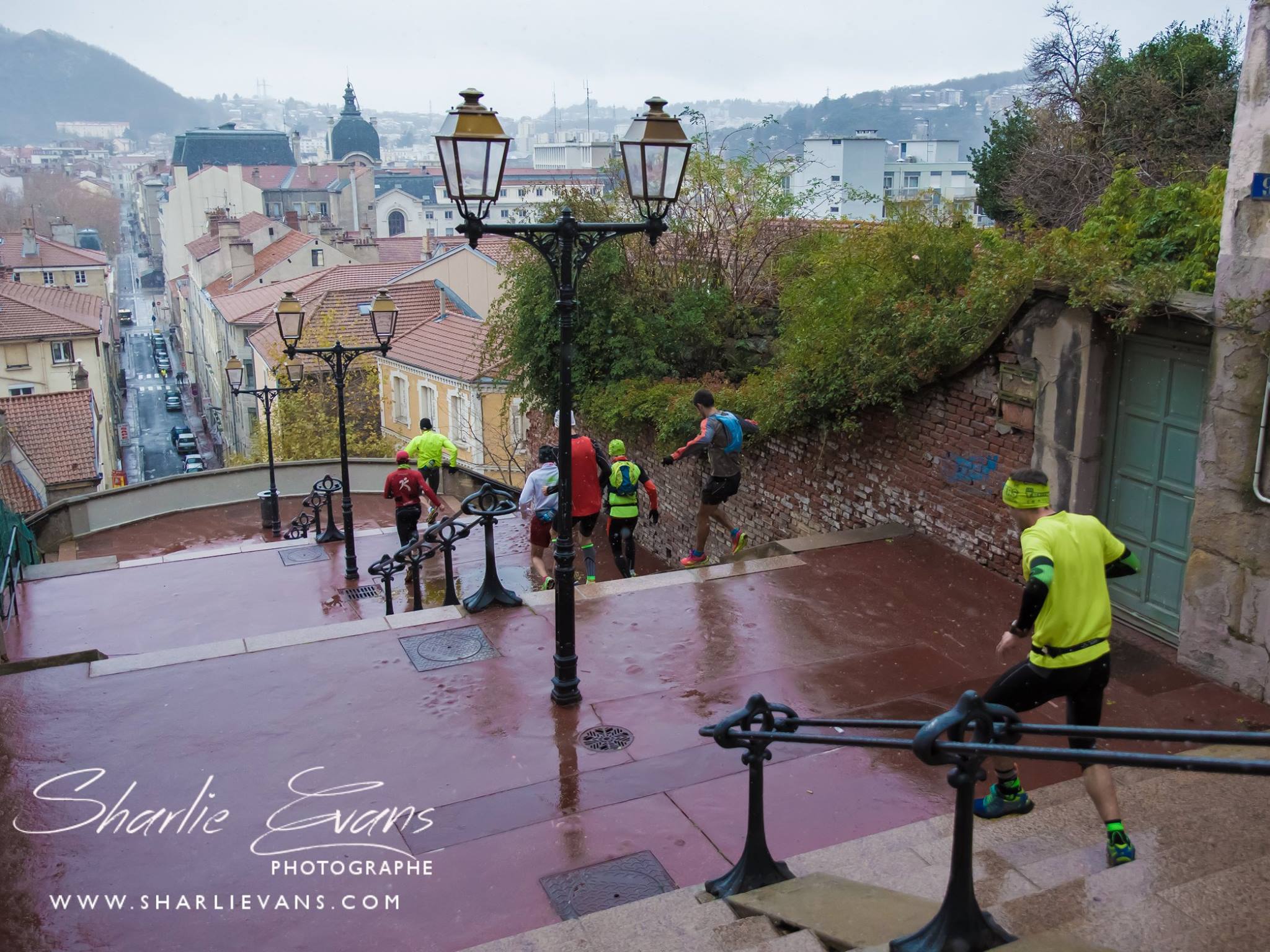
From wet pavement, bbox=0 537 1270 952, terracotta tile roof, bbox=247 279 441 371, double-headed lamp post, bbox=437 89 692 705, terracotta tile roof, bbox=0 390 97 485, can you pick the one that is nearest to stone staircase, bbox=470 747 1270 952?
wet pavement, bbox=0 537 1270 952

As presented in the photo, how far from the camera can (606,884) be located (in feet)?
16.5

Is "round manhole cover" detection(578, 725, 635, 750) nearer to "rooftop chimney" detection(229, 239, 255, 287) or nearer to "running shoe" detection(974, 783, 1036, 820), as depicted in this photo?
"running shoe" detection(974, 783, 1036, 820)

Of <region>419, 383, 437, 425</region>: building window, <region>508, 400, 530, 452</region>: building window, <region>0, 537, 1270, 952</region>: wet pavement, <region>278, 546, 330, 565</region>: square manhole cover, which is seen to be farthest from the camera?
<region>419, 383, 437, 425</region>: building window

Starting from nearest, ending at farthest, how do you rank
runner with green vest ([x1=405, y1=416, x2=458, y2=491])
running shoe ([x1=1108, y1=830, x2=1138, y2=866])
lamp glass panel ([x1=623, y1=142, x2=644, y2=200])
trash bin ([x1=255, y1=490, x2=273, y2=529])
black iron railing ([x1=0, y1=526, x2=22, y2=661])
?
1. running shoe ([x1=1108, y1=830, x2=1138, y2=866])
2. lamp glass panel ([x1=623, y1=142, x2=644, y2=200])
3. black iron railing ([x1=0, y1=526, x2=22, y2=661])
4. runner with green vest ([x1=405, y1=416, x2=458, y2=491])
5. trash bin ([x1=255, y1=490, x2=273, y2=529])

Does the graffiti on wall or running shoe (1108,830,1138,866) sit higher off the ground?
the graffiti on wall

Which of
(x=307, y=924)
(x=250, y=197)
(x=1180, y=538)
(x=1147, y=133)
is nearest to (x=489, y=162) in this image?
(x=307, y=924)

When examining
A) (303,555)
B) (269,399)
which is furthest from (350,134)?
(303,555)

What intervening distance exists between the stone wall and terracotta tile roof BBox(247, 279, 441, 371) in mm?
29827

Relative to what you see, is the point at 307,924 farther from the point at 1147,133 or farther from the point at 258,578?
the point at 1147,133

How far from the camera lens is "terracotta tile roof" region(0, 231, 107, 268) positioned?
68438mm

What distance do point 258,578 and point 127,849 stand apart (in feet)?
28.0

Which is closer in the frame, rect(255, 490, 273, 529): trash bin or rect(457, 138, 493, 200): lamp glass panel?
rect(457, 138, 493, 200): lamp glass panel

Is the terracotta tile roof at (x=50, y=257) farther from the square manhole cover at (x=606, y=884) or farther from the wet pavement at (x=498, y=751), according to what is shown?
the square manhole cover at (x=606, y=884)

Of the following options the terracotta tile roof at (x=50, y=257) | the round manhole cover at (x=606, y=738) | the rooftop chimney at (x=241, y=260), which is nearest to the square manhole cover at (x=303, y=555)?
the round manhole cover at (x=606, y=738)
